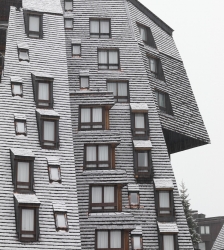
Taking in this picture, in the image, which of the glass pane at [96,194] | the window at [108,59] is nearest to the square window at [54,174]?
the glass pane at [96,194]

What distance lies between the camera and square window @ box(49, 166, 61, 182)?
62.5 meters

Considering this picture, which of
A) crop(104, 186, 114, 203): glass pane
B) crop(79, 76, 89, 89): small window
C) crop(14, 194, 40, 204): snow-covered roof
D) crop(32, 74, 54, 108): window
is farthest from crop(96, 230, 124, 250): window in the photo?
crop(79, 76, 89, 89): small window

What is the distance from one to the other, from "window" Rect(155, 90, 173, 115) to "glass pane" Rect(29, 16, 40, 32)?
46.7 ft

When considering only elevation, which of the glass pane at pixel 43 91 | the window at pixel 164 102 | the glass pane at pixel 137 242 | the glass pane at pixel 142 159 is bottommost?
the glass pane at pixel 137 242

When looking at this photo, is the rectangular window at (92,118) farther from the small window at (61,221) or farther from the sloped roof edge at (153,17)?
the sloped roof edge at (153,17)

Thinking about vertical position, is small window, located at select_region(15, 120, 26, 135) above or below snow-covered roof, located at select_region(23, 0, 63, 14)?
below

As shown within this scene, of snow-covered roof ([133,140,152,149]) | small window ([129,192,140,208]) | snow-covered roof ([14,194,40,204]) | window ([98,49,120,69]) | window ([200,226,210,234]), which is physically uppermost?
window ([98,49,120,69])

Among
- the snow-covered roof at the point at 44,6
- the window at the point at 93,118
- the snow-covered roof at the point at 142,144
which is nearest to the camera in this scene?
the window at the point at 93,118

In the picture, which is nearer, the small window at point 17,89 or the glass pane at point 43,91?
the small window at point 17,89

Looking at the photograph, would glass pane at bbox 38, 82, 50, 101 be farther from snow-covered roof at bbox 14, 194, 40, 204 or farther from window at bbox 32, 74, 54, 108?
snow-covered roof at bbox 14, 194, 40, 204

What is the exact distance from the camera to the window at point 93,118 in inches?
2736

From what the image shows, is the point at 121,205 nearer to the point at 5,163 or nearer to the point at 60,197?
the point at 60,197

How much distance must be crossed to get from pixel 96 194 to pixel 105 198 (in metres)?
0.90

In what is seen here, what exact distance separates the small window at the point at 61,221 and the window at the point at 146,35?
27929 millimetres
